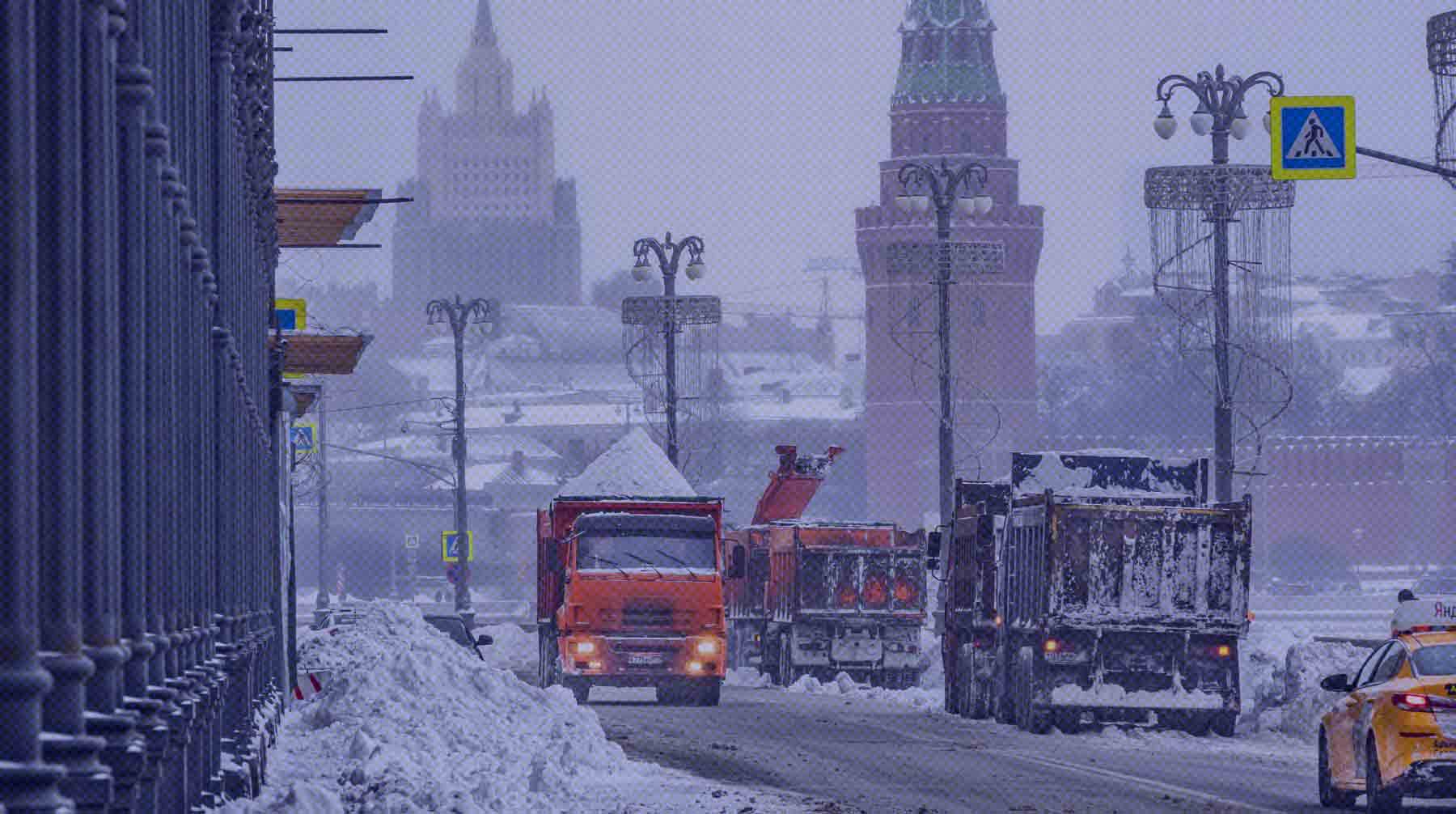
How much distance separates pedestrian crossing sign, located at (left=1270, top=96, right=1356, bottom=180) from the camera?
33.3 m

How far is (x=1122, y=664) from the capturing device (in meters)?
31.5

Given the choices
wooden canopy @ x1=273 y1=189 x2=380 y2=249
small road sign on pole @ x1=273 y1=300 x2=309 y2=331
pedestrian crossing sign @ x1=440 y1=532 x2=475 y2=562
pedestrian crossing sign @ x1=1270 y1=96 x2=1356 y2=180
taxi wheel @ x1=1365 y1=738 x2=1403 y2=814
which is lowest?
pedestrian crossing sign @ x1=440 y1=532 x2=475 y2=562

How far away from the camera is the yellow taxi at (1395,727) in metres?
19.0

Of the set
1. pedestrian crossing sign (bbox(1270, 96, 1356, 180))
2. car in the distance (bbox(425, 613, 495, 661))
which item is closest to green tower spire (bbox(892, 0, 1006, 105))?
car in the distance (bbox(425, 613, 495, 661))

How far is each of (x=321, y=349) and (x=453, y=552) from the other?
3462cm

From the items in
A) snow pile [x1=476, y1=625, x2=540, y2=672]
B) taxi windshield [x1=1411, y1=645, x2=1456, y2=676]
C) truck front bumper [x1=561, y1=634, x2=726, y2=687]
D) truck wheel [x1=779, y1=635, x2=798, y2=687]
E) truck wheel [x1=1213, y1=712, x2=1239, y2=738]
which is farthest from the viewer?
snow pile [x1=476, y1=625, x2=540, y2=672]

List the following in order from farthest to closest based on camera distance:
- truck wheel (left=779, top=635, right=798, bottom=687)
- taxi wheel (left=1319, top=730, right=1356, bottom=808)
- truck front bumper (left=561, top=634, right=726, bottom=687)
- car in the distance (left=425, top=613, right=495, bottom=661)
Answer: truck wheel (left=779, top=635, right=798, bottom=687)
car in the distance (left=425, top=613, right=495, bottom=661)
truck front bumper (left=561, top=634, right=726, bottom=687)
taxi wheel (left=1319, top=730, right=1356, bottom=808)

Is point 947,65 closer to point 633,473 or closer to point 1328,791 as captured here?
point 633,473

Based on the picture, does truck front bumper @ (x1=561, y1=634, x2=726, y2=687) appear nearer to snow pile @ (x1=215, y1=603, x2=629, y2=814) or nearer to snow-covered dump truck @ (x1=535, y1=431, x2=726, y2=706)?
snow-covered dump truck @ (x1=535, y1=431, x2=726, y2=706)

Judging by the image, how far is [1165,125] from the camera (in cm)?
4497

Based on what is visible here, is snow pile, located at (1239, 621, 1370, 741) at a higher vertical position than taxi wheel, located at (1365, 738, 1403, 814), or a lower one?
lower

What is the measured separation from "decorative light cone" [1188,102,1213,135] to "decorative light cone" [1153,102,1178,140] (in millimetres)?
1601

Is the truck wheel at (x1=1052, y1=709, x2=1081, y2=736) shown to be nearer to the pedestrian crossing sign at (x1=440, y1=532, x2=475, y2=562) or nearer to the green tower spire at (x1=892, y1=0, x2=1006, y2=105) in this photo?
the pedestrian crossing sign at (x1=440, y1=532, x2=475, y2=562)

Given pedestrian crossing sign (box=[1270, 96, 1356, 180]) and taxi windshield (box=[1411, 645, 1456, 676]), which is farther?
pedestrian crossing sign (box=[1270, 96, 1356, 180])
